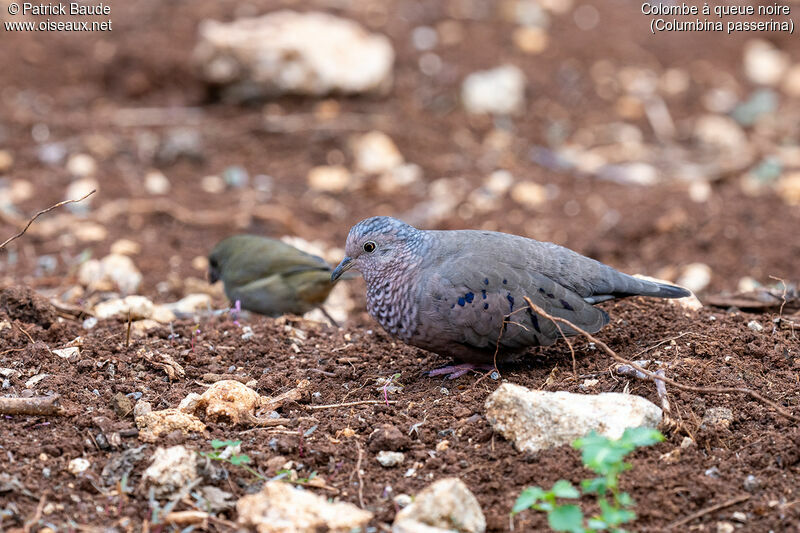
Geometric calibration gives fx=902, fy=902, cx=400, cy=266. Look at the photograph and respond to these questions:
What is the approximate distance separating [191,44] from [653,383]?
7751mm

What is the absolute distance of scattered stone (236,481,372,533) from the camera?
9.54 feet

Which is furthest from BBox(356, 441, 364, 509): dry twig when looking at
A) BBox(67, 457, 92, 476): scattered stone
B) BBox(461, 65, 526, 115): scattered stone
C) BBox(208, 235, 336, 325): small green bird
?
BBox(461, 65, 526, 115): scattered stone

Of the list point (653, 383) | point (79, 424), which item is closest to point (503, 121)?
point (653, 383)

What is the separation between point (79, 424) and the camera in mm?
3590

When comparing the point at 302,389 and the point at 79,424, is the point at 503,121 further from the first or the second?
the point at 79,424

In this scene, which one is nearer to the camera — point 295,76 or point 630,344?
point 630,344

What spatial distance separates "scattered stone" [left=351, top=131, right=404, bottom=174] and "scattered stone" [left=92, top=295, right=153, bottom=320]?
394 cm

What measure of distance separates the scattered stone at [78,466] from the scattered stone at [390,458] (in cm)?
108

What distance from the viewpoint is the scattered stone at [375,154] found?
8742 mm

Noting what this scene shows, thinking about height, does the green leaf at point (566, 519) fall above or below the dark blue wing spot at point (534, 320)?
above

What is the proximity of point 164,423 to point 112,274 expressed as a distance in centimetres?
293

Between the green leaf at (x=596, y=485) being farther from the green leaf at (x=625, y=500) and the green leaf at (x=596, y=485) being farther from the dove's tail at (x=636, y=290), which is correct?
the dove's tail at (x=636, y=290)

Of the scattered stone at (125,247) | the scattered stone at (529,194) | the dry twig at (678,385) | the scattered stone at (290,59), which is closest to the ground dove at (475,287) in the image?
the dry twig at (678,385)

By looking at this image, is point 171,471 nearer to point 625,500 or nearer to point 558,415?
point 558,415
